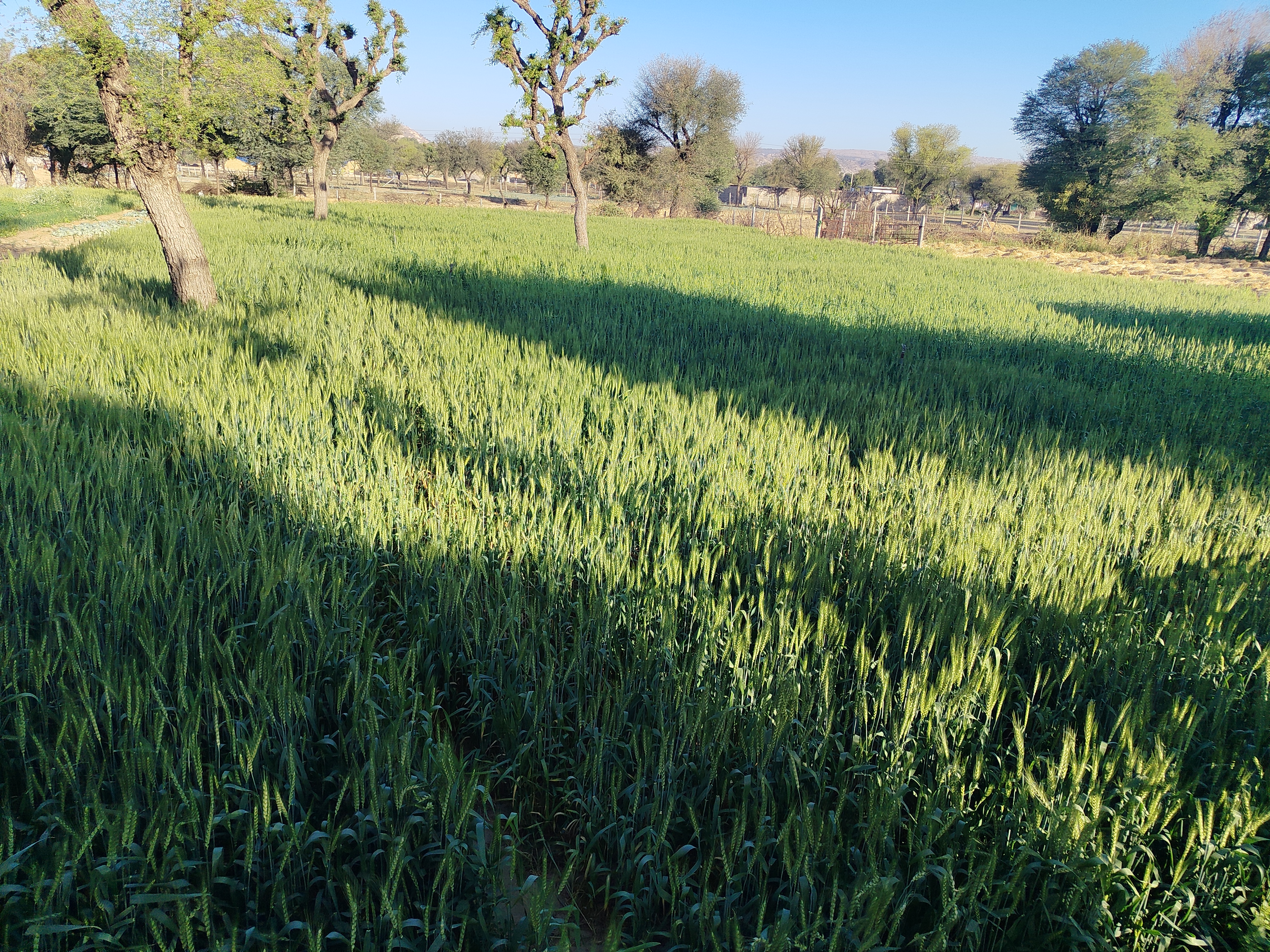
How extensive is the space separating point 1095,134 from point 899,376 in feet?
128

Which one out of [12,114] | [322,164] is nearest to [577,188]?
[322,164]

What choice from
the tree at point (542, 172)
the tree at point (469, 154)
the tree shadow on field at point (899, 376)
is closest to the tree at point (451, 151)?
the tree at point (469, 154)

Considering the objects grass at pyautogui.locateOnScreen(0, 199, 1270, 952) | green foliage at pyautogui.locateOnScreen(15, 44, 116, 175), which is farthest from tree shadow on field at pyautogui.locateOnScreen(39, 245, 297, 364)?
green foliage at pyautogui.locateOnScreen(15, 44, 116, 175)

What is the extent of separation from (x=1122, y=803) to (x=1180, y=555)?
2.01 meters

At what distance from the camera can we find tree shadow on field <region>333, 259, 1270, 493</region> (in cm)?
462

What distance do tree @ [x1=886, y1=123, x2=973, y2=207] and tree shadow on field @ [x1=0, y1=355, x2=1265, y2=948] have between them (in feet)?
203

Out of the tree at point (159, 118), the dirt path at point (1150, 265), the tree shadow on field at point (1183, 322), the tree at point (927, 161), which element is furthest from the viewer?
the tree at point (927, 161)

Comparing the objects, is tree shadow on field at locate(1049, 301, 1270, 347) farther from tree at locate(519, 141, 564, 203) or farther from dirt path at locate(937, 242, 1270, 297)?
tree at locate(519, 141, 564, 203)

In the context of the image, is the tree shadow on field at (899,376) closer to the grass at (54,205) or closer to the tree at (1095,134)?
the grass at (54,205)

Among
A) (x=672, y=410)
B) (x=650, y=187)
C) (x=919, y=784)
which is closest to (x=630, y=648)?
(x=919, y=784)

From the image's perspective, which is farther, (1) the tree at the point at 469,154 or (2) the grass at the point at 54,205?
(1) the tree at the point at 469,154

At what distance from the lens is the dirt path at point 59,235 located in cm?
1255

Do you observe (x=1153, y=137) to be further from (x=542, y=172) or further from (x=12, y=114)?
(x=12, y=114)

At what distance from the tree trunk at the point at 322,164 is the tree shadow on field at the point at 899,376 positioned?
13.0 m
